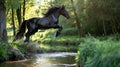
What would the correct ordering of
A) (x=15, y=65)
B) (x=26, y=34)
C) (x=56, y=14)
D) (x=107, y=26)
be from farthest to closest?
(x=107, y=26) < (x=26, y=34) < (x=56, y=14) < (x=15, y=65)

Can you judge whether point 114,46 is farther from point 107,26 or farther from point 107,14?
point 107,26

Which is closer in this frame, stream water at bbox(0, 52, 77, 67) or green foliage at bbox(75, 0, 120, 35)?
stream water at bbox(0, 52, 77, 67)

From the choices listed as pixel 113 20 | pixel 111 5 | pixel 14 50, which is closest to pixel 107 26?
pixel 113 20

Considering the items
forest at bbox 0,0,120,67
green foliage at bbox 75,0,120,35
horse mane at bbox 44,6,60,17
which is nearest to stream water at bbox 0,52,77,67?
forest at bbox 0,0,120,67

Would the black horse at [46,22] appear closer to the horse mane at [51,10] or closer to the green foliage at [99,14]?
the horse mane at [51,10]

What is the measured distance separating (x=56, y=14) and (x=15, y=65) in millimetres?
7487

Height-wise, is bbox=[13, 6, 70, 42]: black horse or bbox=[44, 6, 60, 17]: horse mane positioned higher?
bbox=[44, 6, 60, 17]: horse mane

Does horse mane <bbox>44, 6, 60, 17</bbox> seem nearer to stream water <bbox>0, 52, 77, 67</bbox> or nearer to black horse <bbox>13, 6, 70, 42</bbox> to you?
black horse <bbox>13, 6, 70, 42</bbox>

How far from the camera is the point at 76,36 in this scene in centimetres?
4294

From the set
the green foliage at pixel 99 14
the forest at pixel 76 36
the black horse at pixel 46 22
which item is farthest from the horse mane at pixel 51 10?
the green foliage at pixel 99 14

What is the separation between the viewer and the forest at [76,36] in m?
9.66

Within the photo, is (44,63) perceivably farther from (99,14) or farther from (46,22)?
(99,14)

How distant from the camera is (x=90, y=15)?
38.3 meters

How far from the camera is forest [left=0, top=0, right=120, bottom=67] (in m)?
9.66
